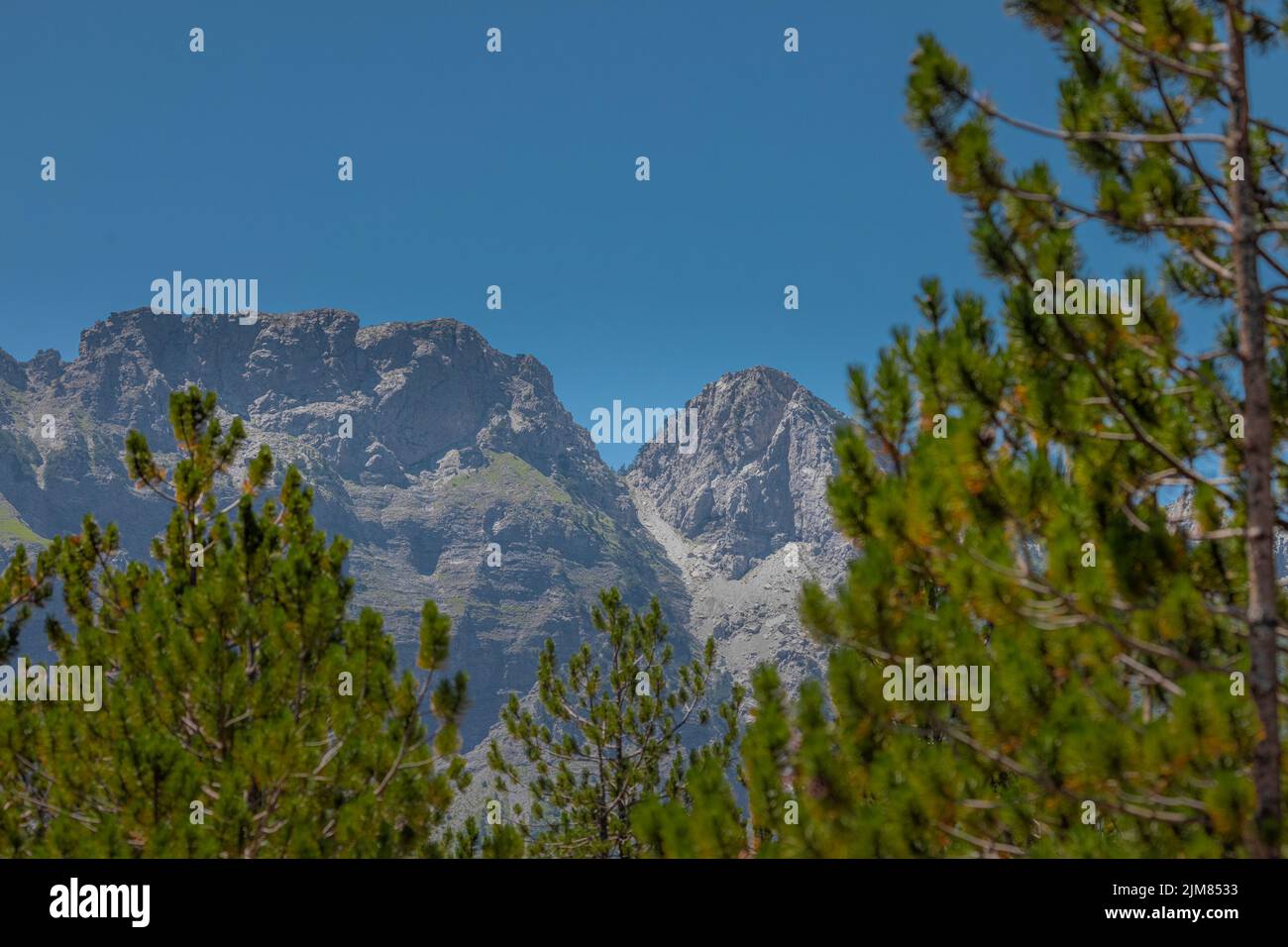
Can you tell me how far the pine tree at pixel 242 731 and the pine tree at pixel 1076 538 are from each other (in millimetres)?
3967

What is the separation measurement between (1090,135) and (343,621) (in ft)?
27.8

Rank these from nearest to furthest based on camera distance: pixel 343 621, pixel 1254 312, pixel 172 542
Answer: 1. pixel 1254 312
2. pixel 343 621
3. pixel 172 542

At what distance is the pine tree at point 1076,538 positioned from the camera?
17.6 feet

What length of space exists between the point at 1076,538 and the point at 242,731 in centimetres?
745

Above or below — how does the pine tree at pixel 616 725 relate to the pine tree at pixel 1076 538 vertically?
below

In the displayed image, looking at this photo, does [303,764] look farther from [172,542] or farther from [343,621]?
[172,542]

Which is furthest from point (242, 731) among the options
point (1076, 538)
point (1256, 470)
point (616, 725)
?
point (616, 725)

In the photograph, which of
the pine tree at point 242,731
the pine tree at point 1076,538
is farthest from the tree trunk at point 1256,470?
the pine tree at point 242,731

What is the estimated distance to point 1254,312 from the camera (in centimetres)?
565

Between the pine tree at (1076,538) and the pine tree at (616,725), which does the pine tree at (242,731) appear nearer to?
the pine tree at (1076,538)

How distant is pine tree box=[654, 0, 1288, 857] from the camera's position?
17.6ft

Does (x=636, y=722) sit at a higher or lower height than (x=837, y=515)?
lower
